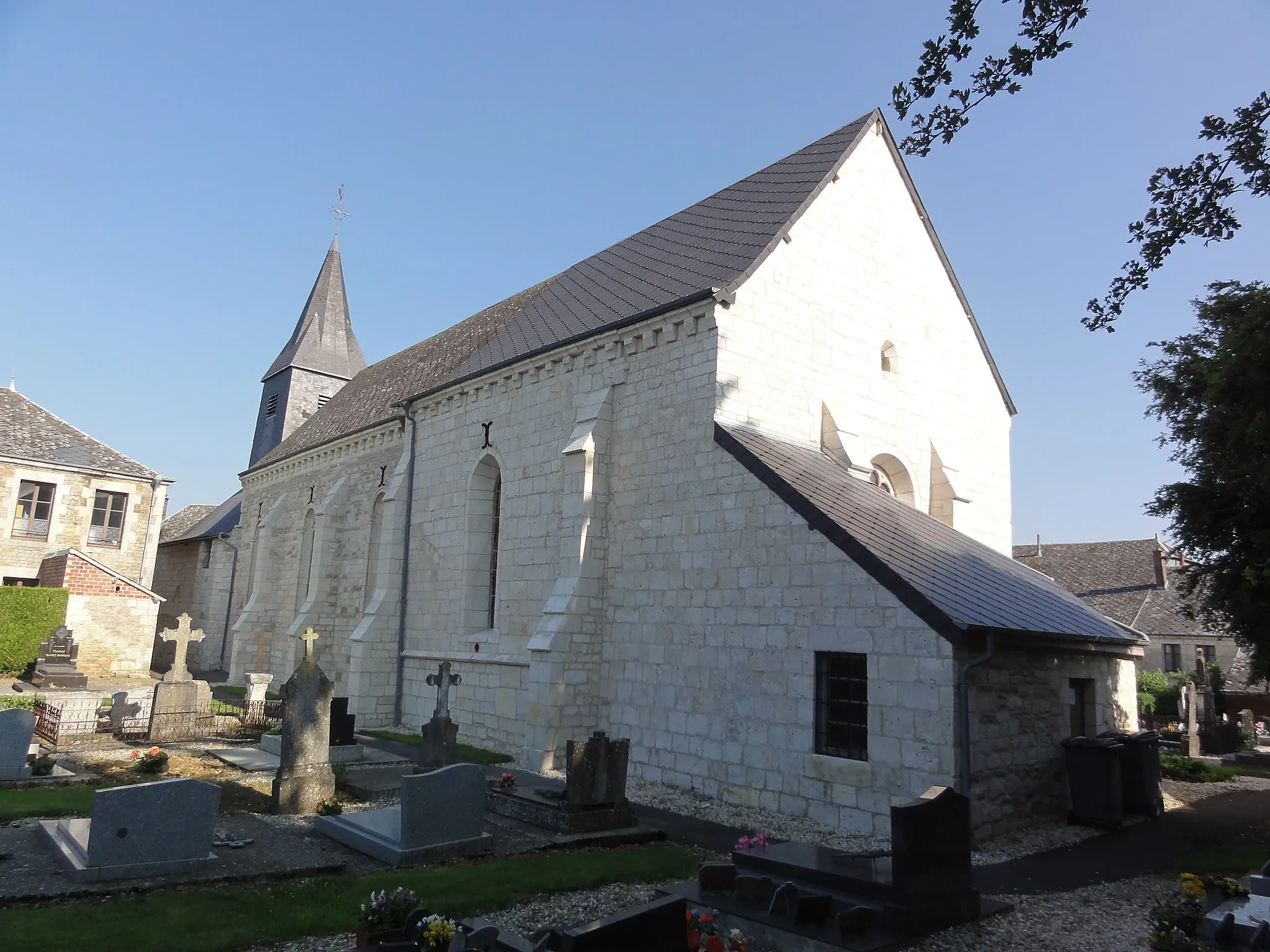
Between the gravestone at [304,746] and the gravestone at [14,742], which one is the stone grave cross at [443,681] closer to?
the gravestone at [304,746]

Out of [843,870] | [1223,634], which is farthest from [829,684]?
[1223,634]

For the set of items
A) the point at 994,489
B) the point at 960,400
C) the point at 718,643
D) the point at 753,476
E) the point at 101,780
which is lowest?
the point at 101,780

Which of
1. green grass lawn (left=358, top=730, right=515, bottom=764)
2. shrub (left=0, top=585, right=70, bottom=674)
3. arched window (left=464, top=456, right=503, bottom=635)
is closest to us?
green grass lawn (left=358, top=730, right=515, bottom=764)

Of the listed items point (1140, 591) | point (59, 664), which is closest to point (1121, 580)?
point (1140, 591)

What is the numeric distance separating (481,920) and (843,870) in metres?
2.81

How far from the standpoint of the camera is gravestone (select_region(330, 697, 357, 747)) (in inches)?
567

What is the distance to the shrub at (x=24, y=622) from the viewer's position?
86.2ft

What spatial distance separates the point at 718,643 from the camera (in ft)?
39.8

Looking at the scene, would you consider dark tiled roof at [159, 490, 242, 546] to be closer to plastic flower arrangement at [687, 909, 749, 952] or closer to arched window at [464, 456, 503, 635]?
arched window at [464, 456, 503, 635]

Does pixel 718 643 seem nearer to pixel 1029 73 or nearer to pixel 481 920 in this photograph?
pixel 481 920

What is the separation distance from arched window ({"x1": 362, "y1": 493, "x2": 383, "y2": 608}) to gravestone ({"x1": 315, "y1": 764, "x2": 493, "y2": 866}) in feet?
46.7

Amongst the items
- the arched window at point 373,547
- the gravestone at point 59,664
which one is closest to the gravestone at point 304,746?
the arched window at point 373,547

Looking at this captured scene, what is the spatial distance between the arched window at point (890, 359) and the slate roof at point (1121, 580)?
20612mm

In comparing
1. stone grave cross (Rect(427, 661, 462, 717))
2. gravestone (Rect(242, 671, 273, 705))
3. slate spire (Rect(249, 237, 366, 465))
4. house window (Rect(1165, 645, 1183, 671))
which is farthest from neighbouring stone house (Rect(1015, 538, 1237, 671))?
slate spire (Rect(249, 237, 366, 465))
